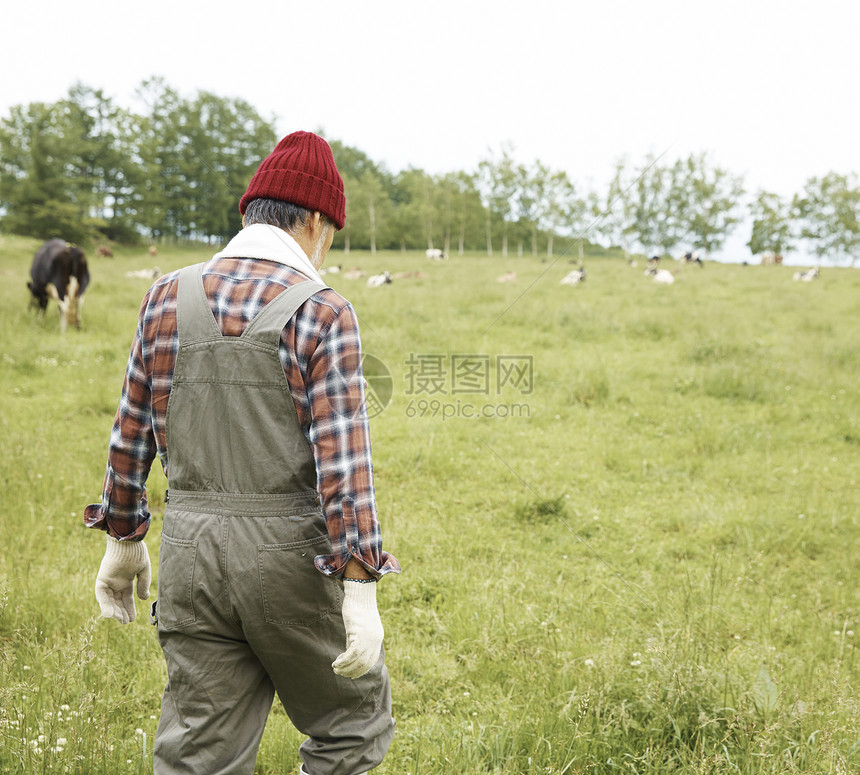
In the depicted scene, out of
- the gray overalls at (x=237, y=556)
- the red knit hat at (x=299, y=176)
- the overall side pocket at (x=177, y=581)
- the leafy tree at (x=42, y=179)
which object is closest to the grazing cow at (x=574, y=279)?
the red knit hat at (x=299, y=176)

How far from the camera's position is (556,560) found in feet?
14.5

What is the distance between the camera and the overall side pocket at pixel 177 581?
1623 millimetres

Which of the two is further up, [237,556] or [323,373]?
[323,373]

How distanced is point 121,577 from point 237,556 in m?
0.71

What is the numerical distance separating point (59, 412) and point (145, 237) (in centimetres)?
4906

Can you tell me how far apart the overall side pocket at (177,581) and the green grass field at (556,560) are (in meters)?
0.93

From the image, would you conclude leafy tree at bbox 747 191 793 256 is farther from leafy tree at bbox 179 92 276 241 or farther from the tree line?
leafy tree at bbox 179 92 276 241

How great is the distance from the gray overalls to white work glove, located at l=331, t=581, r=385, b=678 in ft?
0.31

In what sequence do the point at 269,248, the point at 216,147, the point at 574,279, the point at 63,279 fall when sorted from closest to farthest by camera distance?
the point at 269,248, the point at 63,279, the point at 574,279, the point at 216,147

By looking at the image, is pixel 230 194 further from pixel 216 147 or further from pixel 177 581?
pixel 177 581

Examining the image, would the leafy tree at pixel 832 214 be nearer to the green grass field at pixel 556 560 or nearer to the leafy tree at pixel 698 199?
the leafy tree at pixel 698 199

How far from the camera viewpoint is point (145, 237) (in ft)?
166

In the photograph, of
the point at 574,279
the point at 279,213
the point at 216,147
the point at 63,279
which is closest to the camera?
the point at 279,213

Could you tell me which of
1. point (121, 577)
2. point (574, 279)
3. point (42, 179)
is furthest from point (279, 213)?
point (42, 179)
